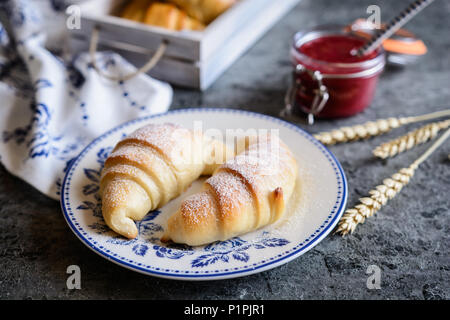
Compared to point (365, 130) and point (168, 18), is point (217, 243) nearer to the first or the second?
point (365, 130)

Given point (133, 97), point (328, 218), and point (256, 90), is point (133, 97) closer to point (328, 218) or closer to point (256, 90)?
point (256, 90)

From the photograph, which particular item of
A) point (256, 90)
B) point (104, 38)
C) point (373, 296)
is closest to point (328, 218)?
point (373, 296)

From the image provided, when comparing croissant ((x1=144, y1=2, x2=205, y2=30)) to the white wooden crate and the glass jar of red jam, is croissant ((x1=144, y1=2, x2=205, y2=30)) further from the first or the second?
the glass jar of red jam

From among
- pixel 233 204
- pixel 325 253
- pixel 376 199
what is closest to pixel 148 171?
pixel 233 204

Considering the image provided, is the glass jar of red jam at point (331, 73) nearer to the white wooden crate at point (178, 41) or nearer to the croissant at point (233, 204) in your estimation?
the white wooden crate at point (178, 41)

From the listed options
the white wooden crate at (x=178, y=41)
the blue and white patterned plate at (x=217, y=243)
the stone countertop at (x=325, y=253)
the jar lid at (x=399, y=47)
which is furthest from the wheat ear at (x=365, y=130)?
the white wooden crate at (x=178, y=41)
